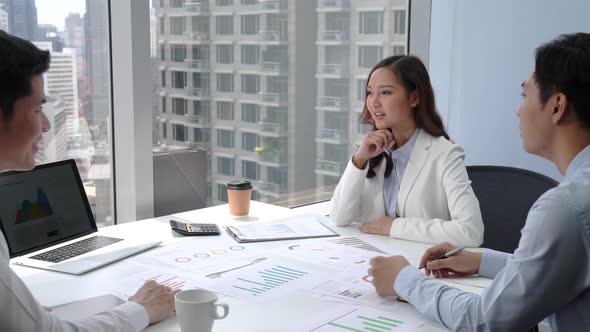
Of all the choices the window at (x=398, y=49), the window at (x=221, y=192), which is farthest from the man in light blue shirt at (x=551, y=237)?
the window at (x=398, y=49)

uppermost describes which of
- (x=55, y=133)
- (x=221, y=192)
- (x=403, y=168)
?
(x=55, y=133)

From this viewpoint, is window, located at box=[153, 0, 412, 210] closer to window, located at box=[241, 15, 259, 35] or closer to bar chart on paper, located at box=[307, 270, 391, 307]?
window, located at box=[241, 15, 259, 35]

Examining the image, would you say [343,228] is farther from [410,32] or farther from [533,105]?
[410,32]

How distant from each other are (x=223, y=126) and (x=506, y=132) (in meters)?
1.46

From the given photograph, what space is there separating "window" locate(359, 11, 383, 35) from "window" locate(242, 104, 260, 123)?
0.83 metres

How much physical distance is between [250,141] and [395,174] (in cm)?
90

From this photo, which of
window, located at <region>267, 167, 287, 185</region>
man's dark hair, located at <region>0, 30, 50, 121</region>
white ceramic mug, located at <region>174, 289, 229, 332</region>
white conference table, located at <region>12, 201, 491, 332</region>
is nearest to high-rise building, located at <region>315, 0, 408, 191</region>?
window, located at <region>267, 167, 287, 185</region>

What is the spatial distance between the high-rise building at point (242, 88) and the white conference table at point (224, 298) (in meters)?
0.56

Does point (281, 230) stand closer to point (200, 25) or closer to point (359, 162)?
point (359, 162)

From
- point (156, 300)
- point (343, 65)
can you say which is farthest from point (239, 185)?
point (343, 65)

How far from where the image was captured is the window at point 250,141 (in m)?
3.04

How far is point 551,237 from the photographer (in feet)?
3.96

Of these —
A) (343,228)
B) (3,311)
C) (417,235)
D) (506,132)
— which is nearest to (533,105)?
(417,235)

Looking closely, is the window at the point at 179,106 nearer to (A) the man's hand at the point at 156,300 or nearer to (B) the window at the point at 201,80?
(B) the window at the point at 201,80
